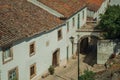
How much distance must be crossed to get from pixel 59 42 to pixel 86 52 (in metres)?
11.1

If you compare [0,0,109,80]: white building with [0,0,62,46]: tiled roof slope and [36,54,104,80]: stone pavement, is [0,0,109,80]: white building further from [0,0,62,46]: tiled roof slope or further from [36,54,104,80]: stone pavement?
[36,54,104,80]: stone pavement

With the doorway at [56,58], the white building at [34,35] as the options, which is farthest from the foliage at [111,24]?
the doorway at [56,58]

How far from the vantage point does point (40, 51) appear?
4428cm

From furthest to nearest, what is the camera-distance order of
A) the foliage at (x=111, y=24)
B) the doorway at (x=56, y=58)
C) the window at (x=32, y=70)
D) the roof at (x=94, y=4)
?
the roof at (x=94, y=4) < the foliage at (x=111, y=24) < the doorway at (x=56, y=58) < the window at (x=32, y=70)

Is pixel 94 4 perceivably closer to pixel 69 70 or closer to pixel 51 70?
pixel 69 70

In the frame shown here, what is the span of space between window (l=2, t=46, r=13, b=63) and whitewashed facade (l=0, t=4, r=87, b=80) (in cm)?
33

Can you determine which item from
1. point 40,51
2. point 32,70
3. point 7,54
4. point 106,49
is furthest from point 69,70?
point 7,54

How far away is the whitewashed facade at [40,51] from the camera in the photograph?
38.4m

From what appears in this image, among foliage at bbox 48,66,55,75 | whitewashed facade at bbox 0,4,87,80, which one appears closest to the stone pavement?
foliage at bbox 48,66,55,75

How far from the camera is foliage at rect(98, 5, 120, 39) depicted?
5128 cm

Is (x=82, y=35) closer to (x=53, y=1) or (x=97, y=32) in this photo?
(x=97, y=32)

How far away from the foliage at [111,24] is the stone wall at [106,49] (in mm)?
1131

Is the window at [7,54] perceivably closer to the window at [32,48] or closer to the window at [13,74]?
the window at [13,74]

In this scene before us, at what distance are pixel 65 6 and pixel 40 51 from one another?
1132cm
